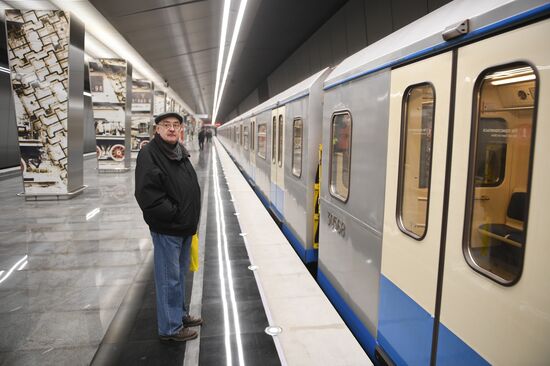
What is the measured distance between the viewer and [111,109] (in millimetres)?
15352

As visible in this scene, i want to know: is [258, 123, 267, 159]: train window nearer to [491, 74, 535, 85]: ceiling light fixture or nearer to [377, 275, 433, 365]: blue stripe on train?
[377, 275, 433, 365]: blue stripe on train

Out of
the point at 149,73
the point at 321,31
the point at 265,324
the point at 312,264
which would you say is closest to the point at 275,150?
the point at 312,264

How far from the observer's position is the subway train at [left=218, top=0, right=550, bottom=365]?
158 centimetres

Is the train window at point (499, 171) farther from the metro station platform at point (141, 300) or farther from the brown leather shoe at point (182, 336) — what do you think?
the brown leather shoe at point (182, 336)

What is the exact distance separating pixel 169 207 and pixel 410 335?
6.19ft

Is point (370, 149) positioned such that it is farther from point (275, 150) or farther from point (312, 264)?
point (275, 150)

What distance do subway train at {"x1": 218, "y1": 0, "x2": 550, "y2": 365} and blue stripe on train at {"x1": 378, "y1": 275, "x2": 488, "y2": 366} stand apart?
0.01m

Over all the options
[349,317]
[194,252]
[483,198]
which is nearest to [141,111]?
[194,252]

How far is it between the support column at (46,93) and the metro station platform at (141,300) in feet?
8.37

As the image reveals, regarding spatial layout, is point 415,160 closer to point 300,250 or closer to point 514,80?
point 514,80

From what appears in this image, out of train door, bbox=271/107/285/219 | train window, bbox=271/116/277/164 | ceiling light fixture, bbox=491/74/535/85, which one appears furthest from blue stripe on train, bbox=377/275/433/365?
train window, bbox=271/116/277/164

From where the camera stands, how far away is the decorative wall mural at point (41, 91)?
9359 mm

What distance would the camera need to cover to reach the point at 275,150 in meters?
7.84

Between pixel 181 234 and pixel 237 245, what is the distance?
10.7ft
